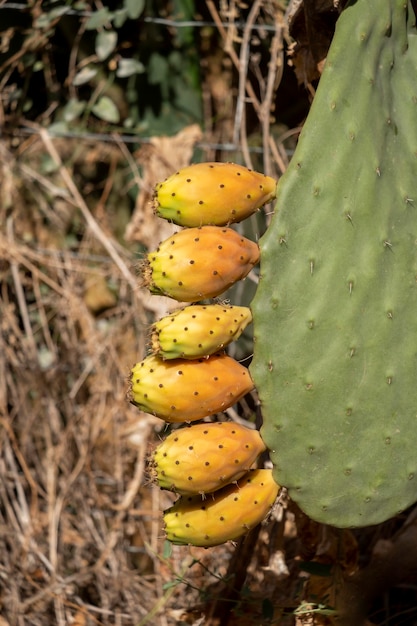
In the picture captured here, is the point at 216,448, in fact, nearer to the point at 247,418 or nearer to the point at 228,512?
the point at 228,512

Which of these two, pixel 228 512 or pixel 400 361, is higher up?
pixel 400 361

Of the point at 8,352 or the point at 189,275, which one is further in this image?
the point at 8,352

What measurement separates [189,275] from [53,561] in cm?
147

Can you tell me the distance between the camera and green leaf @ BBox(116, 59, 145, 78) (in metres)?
3.08

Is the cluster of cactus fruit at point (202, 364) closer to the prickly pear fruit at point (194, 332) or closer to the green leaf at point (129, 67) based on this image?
the prickly pear fruit at point (194, 332)

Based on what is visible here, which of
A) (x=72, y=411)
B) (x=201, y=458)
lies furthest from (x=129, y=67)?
(x=201, y=458)

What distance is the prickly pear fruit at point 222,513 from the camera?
5.23 ft

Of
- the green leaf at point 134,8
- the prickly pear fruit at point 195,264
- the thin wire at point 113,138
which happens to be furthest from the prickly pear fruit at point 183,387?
the green leaf at point 134,8

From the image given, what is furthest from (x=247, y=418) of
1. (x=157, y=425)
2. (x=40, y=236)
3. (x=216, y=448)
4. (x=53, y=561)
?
(x=216, y=448)

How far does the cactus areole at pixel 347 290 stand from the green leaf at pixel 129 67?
1.57m

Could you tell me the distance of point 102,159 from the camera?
10.8ft

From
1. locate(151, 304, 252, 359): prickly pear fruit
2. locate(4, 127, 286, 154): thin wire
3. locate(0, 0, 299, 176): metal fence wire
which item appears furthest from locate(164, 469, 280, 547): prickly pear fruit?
locate(4, 127, 286, 154): thin wire

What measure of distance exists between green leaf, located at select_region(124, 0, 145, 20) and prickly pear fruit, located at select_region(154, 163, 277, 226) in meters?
1.50

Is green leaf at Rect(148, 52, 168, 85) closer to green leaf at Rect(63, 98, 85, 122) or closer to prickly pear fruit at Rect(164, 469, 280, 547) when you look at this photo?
green leaf at Rect(63, 98, 85, 122)
